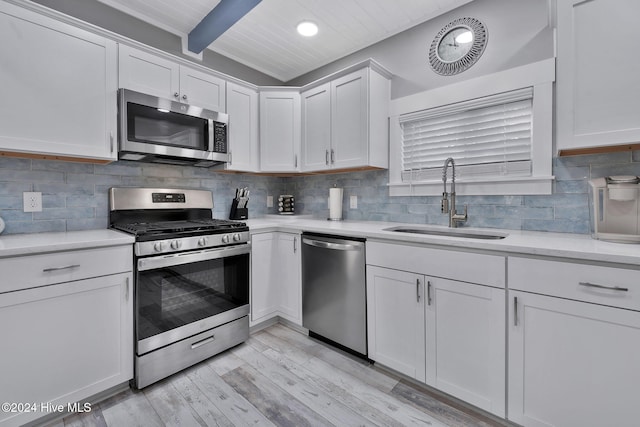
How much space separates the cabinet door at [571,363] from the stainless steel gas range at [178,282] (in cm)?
179

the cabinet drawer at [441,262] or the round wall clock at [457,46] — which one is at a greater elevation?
the round wall clock at [457,46]

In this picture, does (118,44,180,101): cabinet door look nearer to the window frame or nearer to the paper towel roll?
the paper towel roll

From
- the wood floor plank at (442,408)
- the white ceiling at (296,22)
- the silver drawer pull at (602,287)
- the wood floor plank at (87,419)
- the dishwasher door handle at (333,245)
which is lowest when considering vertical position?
the wood floor plank at (87,419)

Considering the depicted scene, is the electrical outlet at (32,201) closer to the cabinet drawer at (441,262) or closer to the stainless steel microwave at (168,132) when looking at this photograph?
the stainless steel microwave at (168,132)

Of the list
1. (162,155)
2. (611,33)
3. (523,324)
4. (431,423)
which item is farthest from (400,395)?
(162,155)

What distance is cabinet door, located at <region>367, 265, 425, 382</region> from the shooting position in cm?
173

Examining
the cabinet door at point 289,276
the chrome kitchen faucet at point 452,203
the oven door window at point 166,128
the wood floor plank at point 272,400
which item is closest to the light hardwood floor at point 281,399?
the wood floor plank at point 272,400

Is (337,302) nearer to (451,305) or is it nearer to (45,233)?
(451,305)

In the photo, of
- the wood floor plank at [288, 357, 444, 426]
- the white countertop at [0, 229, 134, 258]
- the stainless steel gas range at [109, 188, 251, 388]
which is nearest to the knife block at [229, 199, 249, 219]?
the stainless steel gas range at [109, 188, 251, 388]

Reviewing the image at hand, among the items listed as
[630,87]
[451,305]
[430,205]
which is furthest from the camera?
[430,205]

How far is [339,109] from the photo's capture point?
2.58m

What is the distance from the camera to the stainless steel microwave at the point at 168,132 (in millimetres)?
1962

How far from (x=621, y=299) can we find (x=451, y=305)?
672 millimetres

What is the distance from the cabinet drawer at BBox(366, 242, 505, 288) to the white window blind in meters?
0.84
